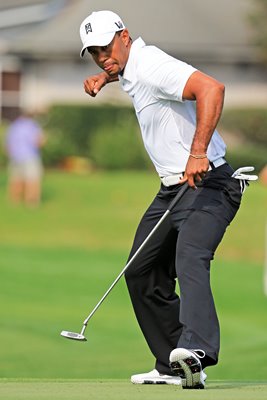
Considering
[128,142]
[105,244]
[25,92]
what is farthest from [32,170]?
[25,92]

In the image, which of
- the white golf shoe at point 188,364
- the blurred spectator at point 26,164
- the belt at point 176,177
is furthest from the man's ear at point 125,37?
the blurred spectator at point 26,164

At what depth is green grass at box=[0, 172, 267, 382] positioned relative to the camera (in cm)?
1146

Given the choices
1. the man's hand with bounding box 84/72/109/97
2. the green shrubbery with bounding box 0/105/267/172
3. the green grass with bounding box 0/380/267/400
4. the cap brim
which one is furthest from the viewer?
the green shrubbery with bounding box 0/105/267/172

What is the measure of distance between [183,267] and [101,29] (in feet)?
4.46

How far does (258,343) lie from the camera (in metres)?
13.2

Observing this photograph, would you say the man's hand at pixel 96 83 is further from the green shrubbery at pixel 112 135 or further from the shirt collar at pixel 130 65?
the green shrubbery at pixel 112 135

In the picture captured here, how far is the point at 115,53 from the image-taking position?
7340 millimetres

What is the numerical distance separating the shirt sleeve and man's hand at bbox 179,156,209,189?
1.11 feet

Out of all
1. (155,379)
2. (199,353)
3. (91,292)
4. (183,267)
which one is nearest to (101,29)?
(183,267)

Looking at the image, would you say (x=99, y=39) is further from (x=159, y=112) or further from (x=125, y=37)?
(x=159, y=112)

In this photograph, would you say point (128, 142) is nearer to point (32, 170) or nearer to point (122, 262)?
point (32, 170)

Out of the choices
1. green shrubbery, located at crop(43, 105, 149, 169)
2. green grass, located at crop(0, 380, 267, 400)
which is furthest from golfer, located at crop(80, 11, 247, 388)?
green shrubbery, located at crop(43, 105, 149, 169)

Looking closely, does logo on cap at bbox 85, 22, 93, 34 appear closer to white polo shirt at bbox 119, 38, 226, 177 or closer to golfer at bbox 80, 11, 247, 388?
golfer at bbox 80, 11, 247, 388

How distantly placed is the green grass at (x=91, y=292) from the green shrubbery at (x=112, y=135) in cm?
414
